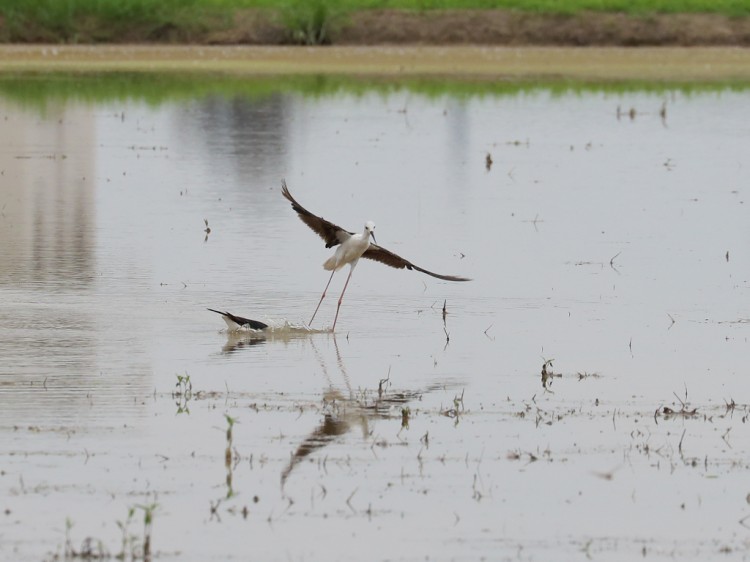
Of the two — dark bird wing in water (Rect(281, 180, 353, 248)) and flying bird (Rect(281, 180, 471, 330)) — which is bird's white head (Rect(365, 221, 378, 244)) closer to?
flying bird (Rect(281, 180, 471, 330))

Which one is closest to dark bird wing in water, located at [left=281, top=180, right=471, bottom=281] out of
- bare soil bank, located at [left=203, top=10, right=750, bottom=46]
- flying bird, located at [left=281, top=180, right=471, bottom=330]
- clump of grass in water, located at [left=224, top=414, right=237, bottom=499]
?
flying bird, located at [left=281, top=180, right=471, bottom=330]

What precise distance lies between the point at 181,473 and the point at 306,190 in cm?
1353

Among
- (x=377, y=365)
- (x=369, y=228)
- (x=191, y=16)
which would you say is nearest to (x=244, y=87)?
(x=191, y=16)

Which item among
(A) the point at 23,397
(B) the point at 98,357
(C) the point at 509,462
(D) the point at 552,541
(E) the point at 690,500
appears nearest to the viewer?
(D) the point at 552,541

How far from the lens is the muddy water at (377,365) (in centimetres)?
754

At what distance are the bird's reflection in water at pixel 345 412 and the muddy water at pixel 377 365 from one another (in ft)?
0.09

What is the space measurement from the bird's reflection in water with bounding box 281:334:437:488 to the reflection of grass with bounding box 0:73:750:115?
82.7ft

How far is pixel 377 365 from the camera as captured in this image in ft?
36.4

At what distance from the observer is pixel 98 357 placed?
1099 centimetres

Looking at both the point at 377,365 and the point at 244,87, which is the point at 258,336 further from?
the point at 244,87

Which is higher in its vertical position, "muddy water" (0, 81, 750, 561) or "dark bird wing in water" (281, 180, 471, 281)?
"dark bird wing in water" (281, 180, 471, 281)

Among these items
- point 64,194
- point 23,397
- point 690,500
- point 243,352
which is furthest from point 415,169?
point 690,500

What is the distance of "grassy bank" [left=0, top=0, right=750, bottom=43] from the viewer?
5019 cm

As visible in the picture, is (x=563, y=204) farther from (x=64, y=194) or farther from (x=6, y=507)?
(x=6, y=507)
